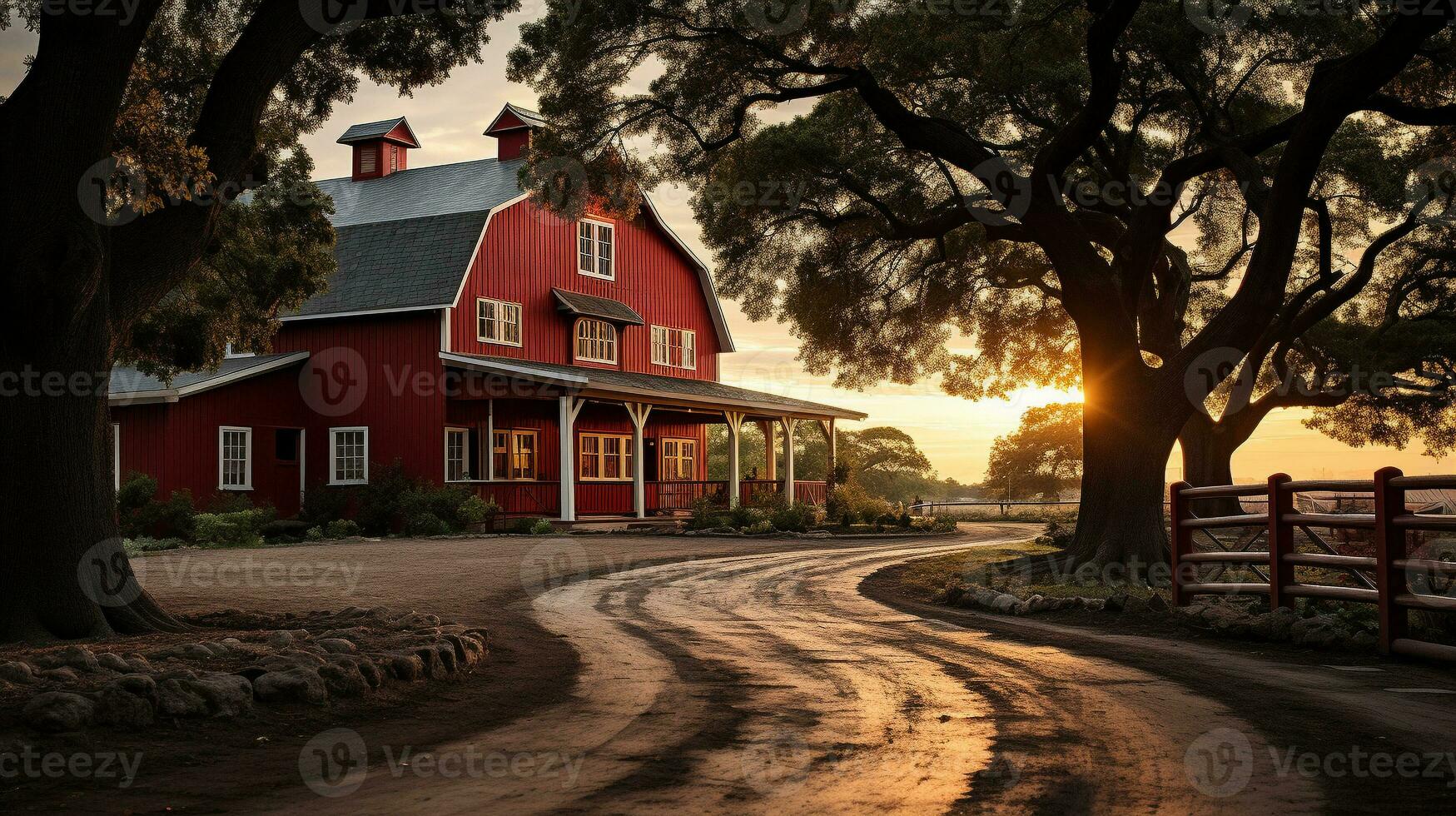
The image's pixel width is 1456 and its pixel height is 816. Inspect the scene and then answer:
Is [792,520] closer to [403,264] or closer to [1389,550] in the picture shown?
[403,264]

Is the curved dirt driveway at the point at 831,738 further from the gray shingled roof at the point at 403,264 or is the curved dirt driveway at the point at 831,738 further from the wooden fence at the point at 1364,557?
the gray shingled roof at the point at 403,264

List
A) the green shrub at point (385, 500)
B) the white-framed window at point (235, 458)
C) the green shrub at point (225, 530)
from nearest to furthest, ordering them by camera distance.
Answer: the green shrub at point (225, 530) < the green shrub at point (385, 500) < the white-framed window at point (235, 458)

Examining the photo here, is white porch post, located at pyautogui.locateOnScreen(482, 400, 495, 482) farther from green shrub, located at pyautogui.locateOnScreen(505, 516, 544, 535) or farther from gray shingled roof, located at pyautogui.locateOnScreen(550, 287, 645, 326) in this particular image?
gray shingled roof, located at pyautogui.locateOnScreen(550, 287, 645, 326)

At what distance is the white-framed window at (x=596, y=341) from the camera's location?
1339 inches

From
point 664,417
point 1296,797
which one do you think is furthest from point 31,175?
point 664,417

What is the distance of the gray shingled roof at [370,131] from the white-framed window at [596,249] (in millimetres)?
7324

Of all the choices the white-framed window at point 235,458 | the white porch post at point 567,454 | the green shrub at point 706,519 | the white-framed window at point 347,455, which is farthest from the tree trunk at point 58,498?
the white-framed window at point 347,455

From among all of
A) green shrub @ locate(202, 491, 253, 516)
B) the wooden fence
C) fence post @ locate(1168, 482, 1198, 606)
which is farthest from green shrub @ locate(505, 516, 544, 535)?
the wooden fence

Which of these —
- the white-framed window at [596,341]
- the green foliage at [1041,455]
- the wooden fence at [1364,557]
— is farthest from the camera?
the green foliage at [1041,455]

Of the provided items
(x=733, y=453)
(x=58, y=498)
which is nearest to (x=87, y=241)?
(x=58, y=498)

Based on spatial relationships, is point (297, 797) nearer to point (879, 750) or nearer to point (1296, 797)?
point (879, 750)

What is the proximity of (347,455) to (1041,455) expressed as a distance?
4516 centimetres

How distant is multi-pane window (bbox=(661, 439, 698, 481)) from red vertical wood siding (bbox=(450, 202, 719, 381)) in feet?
7.36

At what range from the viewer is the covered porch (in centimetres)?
2916
